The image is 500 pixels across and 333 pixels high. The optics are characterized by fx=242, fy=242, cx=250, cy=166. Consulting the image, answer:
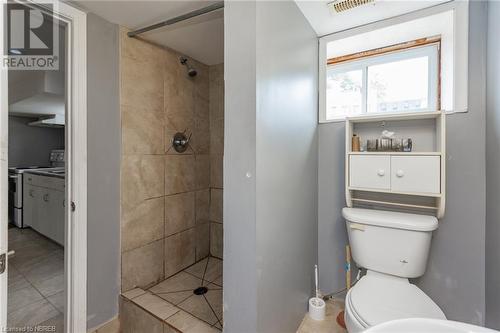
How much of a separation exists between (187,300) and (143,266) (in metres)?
0.44

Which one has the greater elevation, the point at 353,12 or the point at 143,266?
the point at 353,12

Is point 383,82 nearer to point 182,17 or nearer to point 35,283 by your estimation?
point 182,17

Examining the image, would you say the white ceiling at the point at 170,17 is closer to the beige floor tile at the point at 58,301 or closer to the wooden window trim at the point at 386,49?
the wooden window trim at the point at 386,49

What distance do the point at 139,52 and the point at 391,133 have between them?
1.94 meters

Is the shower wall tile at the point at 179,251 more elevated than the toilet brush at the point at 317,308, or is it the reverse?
the shower wall tile at the point at 179,251

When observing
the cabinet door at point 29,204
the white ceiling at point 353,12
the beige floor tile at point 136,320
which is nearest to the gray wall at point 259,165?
the white ceiling at point 353,12

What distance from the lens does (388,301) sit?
1258mm

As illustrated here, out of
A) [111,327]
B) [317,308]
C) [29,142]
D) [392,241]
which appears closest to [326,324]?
[317,308]

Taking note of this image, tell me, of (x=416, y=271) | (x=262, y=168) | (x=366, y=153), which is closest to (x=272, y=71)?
(x=262, y=168)

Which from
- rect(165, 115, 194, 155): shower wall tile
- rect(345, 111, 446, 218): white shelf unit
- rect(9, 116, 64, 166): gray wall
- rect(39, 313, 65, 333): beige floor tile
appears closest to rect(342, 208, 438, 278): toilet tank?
rect(345, 111, 446, 218): white shelf unit

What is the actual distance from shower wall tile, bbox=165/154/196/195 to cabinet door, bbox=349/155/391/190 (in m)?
1.46

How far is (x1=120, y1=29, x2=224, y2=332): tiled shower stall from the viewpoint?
5.83ft

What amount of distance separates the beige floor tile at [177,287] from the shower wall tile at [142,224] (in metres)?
0.39

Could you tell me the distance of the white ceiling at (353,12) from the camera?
1529 millimetres
